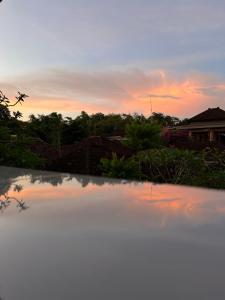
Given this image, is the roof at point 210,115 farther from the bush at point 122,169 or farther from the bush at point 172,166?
the bush at point 122,169

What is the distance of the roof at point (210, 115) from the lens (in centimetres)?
3438

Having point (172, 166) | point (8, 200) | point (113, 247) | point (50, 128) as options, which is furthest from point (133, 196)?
point (50, 128)

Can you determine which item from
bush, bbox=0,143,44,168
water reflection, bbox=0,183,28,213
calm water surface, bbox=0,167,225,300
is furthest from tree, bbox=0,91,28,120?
calm water surface, bbox=0,167,225,300

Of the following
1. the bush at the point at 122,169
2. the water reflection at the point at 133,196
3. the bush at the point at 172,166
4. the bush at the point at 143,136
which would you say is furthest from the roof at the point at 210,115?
the water reflection at the point at 133,196

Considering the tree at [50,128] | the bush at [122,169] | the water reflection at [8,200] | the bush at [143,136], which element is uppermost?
the tree at [50,128]

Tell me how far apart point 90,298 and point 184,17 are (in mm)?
13734

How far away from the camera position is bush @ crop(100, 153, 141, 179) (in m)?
9.26

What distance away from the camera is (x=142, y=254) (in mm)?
1397

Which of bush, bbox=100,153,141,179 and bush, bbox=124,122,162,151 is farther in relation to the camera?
bush, bbox=124,122,162,151

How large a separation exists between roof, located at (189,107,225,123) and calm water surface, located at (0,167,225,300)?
32.5 meters

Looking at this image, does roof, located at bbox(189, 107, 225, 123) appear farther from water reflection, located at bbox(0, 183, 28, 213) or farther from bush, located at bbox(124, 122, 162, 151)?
water reflection, located at bbox(0, 183, 28, 213)

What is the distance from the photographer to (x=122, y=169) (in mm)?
9367

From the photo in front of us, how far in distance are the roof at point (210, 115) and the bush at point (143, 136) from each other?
20407mm

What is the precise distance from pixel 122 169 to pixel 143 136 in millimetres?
5464
